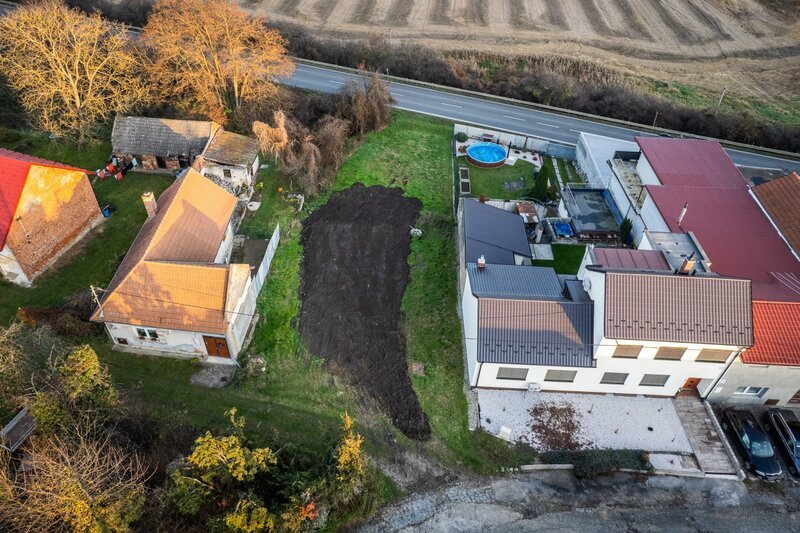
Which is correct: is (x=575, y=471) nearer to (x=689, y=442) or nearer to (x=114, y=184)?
(x=689, y=442)

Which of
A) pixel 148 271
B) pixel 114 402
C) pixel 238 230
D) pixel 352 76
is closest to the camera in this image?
pixel 114 402

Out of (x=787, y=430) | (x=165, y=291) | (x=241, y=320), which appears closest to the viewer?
(x=787, y=430)

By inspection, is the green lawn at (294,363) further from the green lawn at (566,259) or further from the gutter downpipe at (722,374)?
the gutter downpipe at (722,374)

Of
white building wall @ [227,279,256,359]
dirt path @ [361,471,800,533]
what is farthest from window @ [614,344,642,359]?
white building wall @ [227,279,256,359]

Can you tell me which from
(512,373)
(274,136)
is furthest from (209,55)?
(512,373)

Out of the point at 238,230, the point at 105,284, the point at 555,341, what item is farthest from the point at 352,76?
the point at 555,341

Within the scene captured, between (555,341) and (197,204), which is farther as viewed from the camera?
(197,204)

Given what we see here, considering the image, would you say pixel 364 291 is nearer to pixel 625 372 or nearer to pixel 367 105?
pixel 625 372
